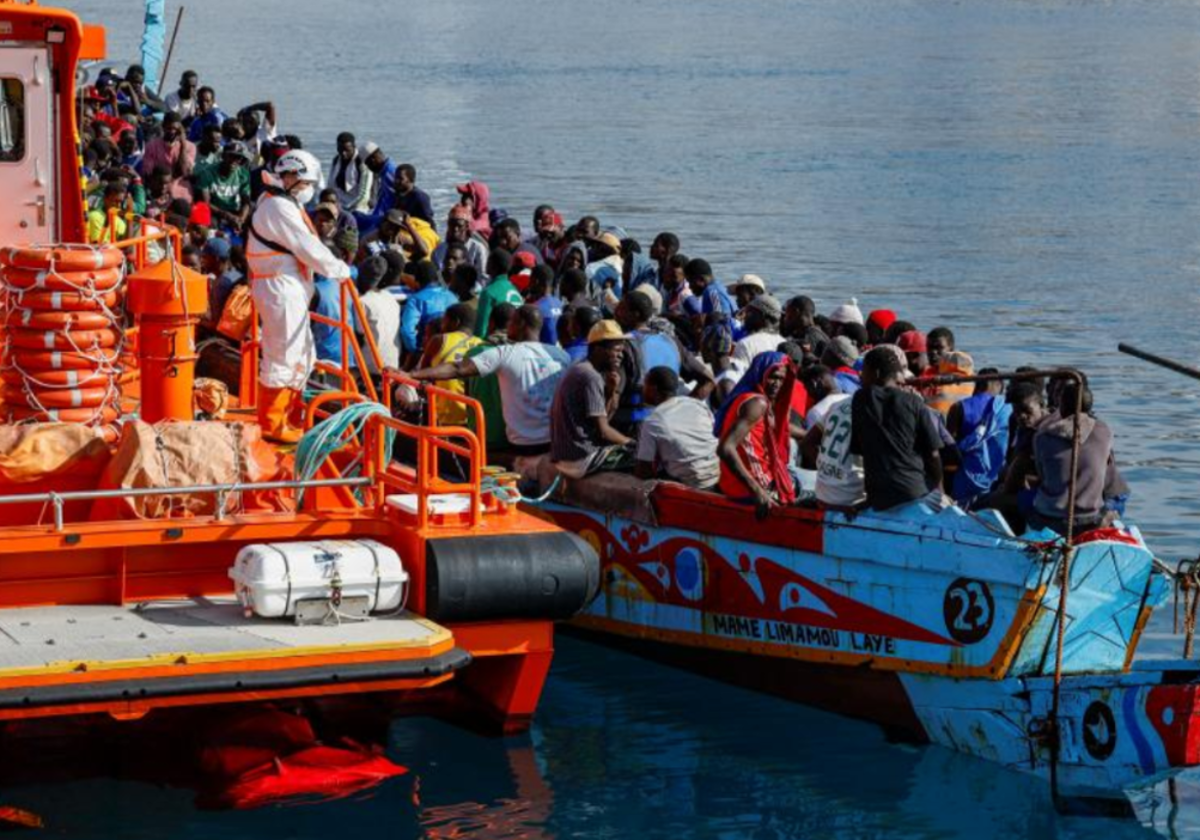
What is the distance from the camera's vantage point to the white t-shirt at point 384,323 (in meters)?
16.2

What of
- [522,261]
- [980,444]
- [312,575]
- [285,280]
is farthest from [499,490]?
[522,261]

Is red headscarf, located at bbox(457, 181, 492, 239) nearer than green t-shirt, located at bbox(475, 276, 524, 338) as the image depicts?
No

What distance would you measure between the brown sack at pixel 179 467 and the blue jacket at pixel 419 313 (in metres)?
5.14

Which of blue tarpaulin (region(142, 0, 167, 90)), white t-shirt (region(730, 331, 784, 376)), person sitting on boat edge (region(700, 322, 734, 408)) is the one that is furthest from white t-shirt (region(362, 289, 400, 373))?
blue tarpaulin (region(142, 0, 167, 90))

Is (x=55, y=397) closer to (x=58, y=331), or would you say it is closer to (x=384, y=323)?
(x=58, y=331)

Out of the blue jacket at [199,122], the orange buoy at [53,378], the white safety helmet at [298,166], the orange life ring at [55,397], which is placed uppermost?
the blue jacket at [199,122]

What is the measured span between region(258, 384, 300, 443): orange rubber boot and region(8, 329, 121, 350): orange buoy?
1134 mm

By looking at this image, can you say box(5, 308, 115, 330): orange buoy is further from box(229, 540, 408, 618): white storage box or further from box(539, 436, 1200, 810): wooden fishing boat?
box(539, 436, 1200, 810): wooden fishing boat

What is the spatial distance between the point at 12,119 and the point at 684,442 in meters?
4.17

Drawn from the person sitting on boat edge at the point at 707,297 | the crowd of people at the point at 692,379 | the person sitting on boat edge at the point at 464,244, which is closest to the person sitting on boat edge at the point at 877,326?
the crowd of people at the point at 692,379

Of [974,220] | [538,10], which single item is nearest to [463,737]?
[974,220]

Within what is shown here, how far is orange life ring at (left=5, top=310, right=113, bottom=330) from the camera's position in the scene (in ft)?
37.5

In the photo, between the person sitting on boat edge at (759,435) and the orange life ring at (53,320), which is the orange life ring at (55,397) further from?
the person sitting on boat edge at (759,435)

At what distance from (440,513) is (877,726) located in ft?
9.00
